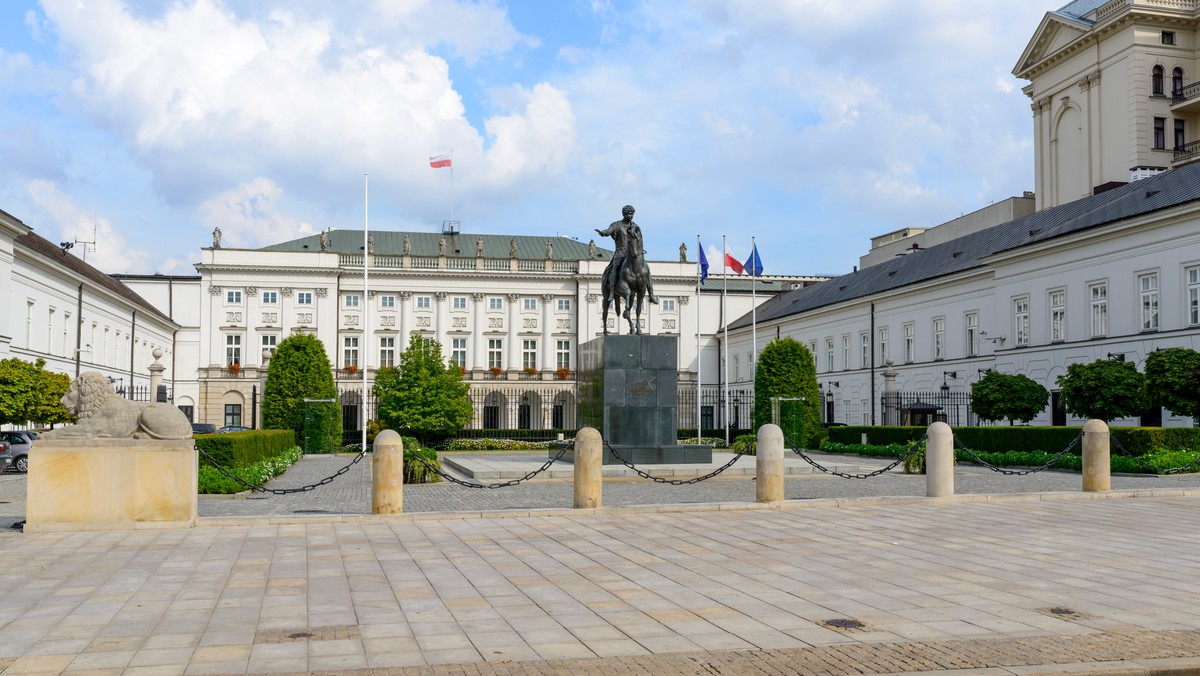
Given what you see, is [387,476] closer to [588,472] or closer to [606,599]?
[588,472]

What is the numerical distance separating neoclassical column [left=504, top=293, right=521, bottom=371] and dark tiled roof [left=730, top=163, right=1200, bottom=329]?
18132mm

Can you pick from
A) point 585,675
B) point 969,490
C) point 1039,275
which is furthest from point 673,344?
point 1039,275

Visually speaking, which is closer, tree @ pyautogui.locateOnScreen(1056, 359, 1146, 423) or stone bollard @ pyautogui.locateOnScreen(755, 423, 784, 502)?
stone bollard @ pyautogui.locateOnScreen(755, 423, 784, 502)

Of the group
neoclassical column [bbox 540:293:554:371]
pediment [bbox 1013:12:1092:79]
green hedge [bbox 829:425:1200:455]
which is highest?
pediment [bbox 1013:12:1092:79]

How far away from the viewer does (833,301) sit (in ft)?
216

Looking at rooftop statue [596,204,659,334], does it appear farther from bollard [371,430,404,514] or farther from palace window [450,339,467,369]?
palace window [450,339,467,369]

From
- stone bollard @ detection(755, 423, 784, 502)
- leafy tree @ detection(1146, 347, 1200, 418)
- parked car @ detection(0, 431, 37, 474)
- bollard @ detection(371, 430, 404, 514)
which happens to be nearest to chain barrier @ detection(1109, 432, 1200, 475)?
leafy tree @ detection(1146, 347, 1200, 418)

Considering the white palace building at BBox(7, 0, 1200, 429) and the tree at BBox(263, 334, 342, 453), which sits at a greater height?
the white palace building at BBox(7, 0, 1200, 429)

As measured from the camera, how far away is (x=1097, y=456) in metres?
18.2

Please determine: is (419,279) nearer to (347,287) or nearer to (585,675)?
(347,287)

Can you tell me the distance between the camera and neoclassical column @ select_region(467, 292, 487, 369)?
8388cm

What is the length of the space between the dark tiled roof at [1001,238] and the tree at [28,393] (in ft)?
120

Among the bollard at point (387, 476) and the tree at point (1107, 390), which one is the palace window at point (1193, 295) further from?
the bollard at point (387, 476)

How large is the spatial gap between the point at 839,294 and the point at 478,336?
30.0m
